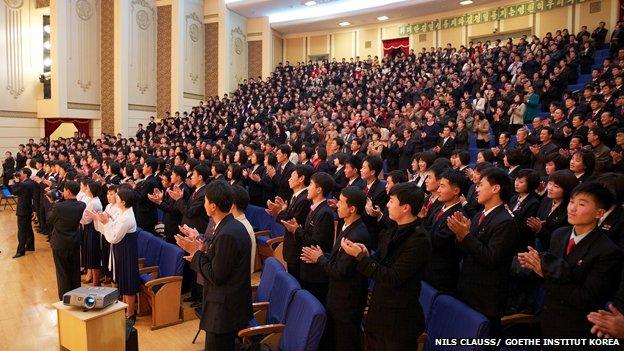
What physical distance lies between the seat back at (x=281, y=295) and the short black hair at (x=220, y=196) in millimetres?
686

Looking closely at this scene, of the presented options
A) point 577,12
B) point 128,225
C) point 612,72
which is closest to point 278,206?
point 128,225

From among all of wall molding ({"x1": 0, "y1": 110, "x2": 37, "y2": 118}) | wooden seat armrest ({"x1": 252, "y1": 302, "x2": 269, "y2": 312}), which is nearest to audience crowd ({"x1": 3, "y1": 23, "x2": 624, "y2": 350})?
wooden seat armrest ({"x1": 252, "y1": 302, "x2": 269, "y2": 312})

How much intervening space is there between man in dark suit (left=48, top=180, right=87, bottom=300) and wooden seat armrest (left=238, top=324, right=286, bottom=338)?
2570mm

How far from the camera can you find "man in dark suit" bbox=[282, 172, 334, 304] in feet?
10.6

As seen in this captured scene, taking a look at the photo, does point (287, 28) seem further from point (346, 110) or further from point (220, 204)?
point (220, 204)

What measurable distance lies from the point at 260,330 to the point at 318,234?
826 mm

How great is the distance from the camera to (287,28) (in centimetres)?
1930

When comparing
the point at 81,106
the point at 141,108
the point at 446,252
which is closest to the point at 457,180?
the point at 446,252

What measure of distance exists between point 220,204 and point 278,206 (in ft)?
5.13

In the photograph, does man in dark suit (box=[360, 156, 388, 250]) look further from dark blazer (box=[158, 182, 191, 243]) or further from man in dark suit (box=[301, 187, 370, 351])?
dark blazer (box=[158, 182, 191, 243])

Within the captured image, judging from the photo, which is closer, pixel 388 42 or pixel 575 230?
pixel 575 230

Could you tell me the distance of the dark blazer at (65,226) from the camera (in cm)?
434

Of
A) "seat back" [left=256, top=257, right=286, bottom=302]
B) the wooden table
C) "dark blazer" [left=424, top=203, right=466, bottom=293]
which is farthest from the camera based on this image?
"seat back" [left=256, top=257, right=286, bottom=302]

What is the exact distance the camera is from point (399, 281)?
87.9 inches
